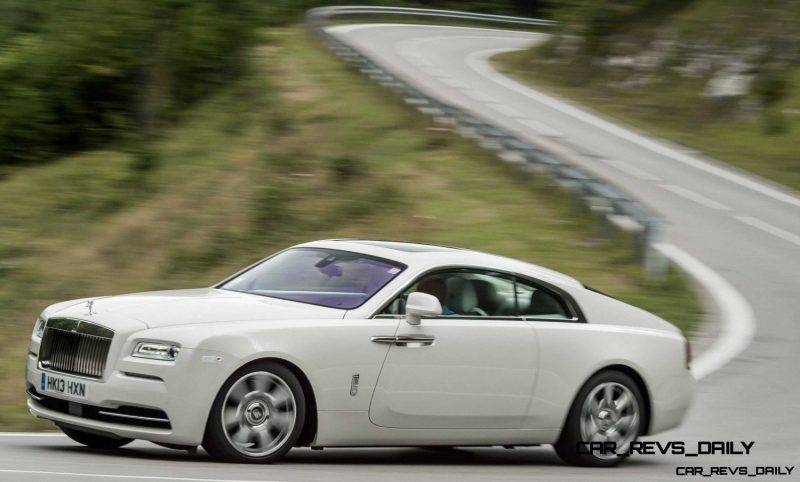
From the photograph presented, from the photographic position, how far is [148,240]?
21.8 metres

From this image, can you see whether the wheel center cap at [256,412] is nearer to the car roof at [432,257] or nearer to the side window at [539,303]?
the car roof at [432,257]

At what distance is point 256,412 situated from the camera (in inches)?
284

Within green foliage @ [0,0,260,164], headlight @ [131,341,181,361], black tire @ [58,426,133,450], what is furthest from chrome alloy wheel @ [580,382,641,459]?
green foliage @ [0,0,260,164]

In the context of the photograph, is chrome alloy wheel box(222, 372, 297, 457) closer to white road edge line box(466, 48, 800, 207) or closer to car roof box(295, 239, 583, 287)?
car roof box(295, 239, 583, 287)

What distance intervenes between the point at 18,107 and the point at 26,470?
27.9 m

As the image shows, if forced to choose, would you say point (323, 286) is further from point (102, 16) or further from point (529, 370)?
point (102, 16)

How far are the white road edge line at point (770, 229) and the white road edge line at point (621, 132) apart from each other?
6.77 ft

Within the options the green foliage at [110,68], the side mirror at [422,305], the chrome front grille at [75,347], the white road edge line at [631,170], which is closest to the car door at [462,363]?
the side mirror at [422,305]

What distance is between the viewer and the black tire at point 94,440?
307 inches

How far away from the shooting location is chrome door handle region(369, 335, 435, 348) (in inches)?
303

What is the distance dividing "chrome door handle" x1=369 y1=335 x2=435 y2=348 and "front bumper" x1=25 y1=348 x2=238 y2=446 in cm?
97

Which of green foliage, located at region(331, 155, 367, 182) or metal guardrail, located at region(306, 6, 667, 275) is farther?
green foliage, located at region(331, 155, 367, 182)

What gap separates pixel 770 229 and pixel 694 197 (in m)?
2.15

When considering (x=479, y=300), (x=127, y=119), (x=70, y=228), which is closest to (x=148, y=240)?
(x=70, y=228)
